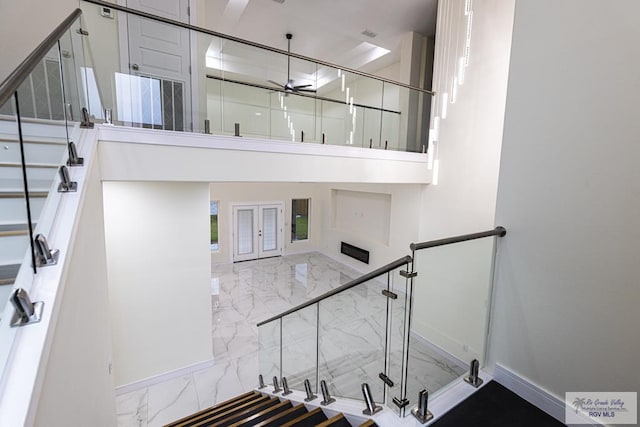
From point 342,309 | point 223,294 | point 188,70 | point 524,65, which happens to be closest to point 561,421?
point 524,65

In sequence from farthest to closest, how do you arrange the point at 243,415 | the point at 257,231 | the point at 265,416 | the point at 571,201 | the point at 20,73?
the point at 257,231, the point at 243,415, the point at 265,416, the point at 571,201, the point at 20,73

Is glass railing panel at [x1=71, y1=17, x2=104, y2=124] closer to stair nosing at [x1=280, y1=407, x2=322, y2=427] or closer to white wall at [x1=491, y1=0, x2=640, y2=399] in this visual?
stair nosing at [x1=280, y1=407, x2=322, y2=427]

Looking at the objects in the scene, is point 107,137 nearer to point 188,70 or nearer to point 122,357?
point 188,70

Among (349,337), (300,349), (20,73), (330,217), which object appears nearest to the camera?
(20,73)

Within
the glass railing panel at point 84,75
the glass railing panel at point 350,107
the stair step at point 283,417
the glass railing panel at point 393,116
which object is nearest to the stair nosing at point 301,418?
the stair step at point 283,417

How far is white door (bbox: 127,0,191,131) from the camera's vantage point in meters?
3.32

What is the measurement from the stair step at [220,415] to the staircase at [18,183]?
2132 mm

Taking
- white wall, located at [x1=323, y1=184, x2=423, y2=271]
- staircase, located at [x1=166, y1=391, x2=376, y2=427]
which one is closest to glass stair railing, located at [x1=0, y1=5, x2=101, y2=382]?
staircase, located at [x1=166, y1=391, x2=376, y2=427]

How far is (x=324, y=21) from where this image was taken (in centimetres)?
598

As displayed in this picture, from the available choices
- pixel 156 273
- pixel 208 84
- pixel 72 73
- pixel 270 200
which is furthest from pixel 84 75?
pixel 270 200

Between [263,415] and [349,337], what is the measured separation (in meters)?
2.57

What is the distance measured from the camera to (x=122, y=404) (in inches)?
147

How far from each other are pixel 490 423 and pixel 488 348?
0.56 meters

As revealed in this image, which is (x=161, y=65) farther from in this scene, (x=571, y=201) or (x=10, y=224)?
(x=571, y=201)
